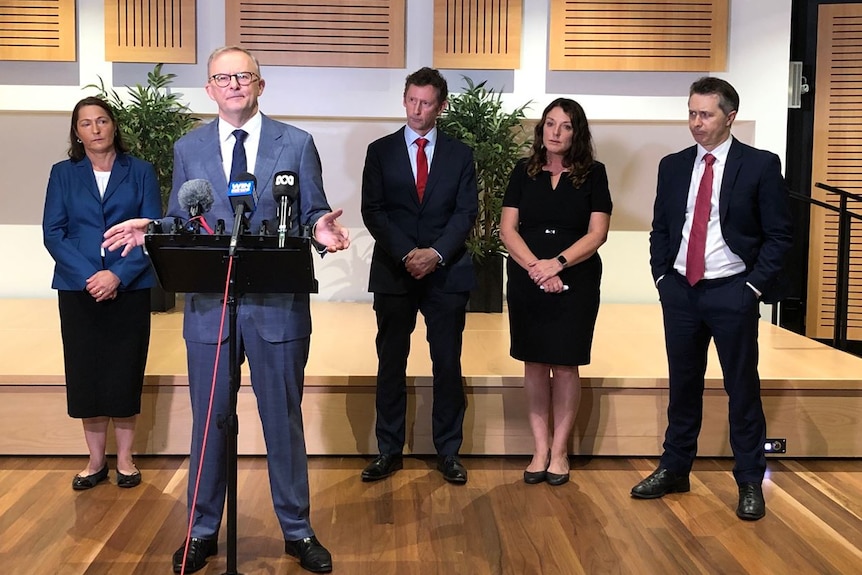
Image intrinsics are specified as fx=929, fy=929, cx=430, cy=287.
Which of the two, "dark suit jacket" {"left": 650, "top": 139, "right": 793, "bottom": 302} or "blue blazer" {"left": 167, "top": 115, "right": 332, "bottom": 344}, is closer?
"blue blazer" {"left": 167, "top": 115, "right": 332, "bottom": 344}

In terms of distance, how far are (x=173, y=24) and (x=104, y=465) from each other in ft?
10.6

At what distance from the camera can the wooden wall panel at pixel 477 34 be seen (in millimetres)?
5953

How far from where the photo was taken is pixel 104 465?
3.75 meters

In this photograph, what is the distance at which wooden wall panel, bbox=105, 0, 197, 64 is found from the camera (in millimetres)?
5887

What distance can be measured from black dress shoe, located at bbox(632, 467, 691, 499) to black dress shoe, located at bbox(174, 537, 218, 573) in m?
1.65

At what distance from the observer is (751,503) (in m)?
3.40

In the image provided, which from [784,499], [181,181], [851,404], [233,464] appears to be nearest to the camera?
[233,464]

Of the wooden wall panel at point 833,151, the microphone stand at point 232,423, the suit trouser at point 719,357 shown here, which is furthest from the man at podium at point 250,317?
the wooden wall panel at point 833,151

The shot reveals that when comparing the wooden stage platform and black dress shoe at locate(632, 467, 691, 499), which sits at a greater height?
the wooden stage platform

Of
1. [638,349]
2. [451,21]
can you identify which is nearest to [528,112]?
[451,21]

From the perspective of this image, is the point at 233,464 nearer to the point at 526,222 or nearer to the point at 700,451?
the point at 526,222

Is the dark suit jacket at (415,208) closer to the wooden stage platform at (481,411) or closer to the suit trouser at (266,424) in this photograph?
the wooden stage platform at (481,411)

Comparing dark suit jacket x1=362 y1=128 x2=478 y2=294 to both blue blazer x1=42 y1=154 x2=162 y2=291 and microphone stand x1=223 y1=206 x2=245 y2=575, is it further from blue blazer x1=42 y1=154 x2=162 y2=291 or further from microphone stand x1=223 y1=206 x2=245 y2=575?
microphone stand x1=223 y1=206 x2=245 y2=575

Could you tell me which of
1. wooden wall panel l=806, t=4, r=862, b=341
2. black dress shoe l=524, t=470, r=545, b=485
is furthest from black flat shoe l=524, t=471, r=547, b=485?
wooden wall panel l=806, t=4, r=862, b=341
